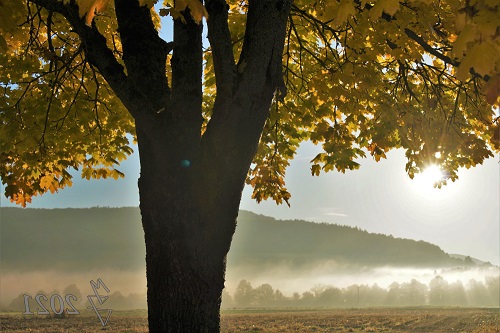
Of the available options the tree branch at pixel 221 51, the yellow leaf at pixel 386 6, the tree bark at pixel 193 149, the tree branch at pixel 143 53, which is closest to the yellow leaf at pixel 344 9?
the yellow leaf at pixel 386 6

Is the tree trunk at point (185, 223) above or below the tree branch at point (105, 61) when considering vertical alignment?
below

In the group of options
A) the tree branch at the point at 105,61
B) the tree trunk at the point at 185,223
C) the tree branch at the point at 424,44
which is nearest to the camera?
the tree trunk at the point at 185,223

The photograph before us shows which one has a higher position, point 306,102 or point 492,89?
point 306,102

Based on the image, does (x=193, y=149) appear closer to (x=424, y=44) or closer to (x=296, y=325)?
(x=424, y=44)

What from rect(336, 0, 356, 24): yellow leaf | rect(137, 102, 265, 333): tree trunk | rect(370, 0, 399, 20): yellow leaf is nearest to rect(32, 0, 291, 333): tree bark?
rect(137, 102, 265, 333): tree trunk

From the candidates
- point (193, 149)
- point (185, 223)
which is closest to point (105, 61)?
point (193, 149)

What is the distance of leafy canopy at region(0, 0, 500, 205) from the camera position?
957 centimetres

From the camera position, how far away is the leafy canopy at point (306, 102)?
9.57 m

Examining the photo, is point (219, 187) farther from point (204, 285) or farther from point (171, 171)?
point (204, 285)

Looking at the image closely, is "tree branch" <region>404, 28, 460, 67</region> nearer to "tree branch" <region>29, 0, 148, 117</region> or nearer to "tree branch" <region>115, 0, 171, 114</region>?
"tree branch" <region>115, 0, 171, 114</region>

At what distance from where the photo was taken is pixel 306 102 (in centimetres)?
1132

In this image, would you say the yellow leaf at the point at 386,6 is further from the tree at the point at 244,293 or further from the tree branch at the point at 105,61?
the tree at the point at 244,293

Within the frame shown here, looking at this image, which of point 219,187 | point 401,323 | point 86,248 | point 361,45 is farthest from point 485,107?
point 86,248

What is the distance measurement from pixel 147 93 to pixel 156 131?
49 cm
